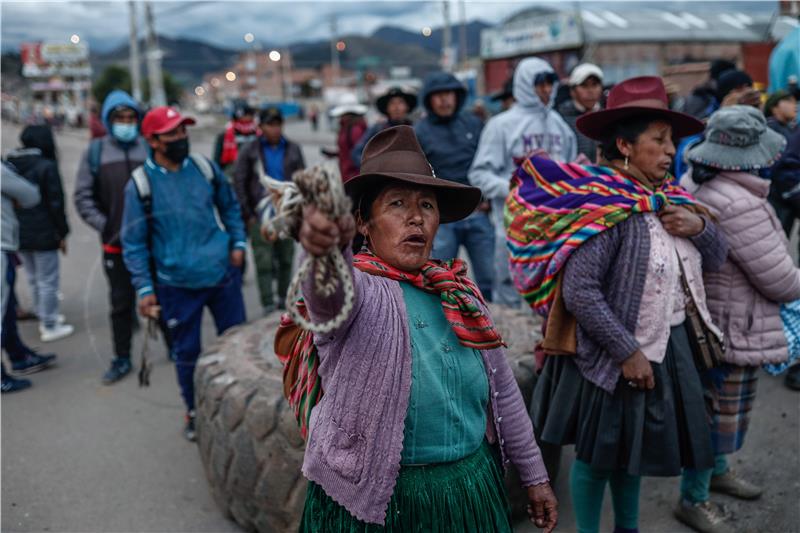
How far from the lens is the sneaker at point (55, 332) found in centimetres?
608

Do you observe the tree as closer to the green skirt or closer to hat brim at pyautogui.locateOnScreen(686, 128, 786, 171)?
hat brim at pyautogui.locateOnScreen(686, 128, 786, 171)

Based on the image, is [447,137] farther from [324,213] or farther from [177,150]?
[324,213]

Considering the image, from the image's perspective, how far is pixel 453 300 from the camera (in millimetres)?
1802

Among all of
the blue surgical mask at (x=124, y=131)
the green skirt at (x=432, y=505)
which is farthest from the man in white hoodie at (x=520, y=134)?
the green skirt at (x=432, y=505)

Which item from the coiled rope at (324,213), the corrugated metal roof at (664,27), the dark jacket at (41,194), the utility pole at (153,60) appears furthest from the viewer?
the corrugated metal roof at (664,27)

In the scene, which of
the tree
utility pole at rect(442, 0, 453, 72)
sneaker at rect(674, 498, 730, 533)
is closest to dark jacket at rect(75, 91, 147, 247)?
sneaker at rect(674, 498, 730, 533)

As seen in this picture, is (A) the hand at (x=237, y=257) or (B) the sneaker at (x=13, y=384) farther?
(B) the sneaker at (x=13, y=384)

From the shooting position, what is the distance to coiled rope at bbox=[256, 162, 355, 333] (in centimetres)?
125

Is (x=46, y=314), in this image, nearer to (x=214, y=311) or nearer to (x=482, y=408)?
(x=214, y=311)

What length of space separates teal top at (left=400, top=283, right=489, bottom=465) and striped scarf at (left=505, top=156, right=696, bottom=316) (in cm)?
89

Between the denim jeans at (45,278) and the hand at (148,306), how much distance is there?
2.87 m

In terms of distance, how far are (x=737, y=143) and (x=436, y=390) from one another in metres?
1.81

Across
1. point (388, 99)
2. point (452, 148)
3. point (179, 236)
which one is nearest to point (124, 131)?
point (179, 236)

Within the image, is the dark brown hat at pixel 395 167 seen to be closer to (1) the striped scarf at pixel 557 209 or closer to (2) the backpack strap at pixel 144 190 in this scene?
(1) the striped scarf at pixel 557 209
